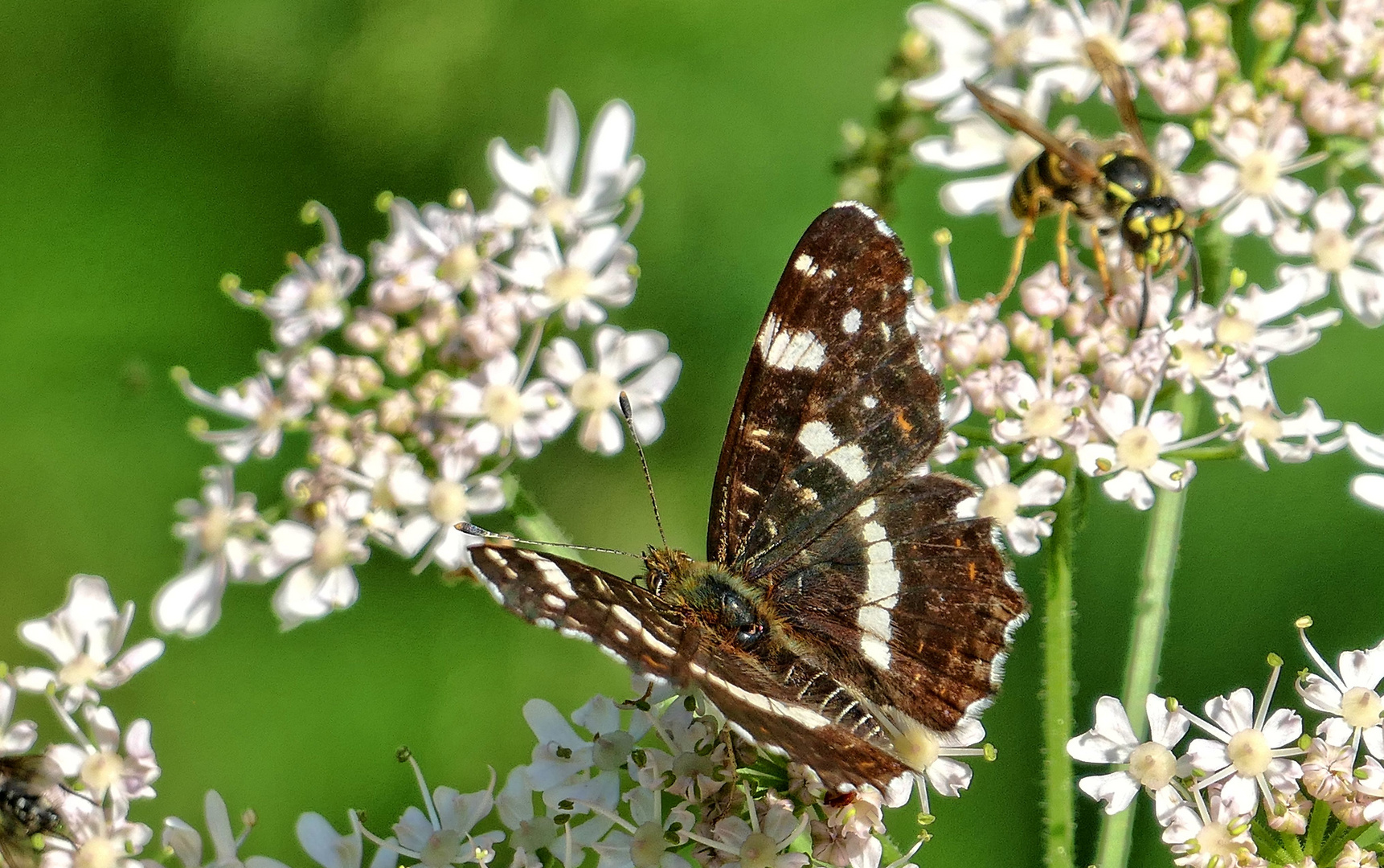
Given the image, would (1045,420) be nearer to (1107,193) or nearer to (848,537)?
(848,537)

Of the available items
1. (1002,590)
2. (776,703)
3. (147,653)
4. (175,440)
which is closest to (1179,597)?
(1002,590)

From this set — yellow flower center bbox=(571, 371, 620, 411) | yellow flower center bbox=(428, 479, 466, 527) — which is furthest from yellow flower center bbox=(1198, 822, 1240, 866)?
yellow flower center bbox=(428, 479, 466, 527)

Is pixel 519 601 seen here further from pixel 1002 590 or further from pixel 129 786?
pixel 129 786

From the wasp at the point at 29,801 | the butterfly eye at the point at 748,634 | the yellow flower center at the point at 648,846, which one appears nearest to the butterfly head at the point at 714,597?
the butterfly eye at the point at 748,634

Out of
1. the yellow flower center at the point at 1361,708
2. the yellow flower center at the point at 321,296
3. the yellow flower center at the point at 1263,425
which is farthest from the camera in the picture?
the yellow flower center at the point at 321,296

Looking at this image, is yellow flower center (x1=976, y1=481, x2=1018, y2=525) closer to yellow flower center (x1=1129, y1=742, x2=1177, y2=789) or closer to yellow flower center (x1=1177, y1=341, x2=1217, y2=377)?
yellow flower center (x1=1177, y1=341, x2=1217, y2=377)

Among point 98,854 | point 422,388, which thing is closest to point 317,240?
point 422,388

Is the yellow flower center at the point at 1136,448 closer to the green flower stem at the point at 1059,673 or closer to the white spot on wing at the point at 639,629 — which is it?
the green flower stem at the point at 1059,673
